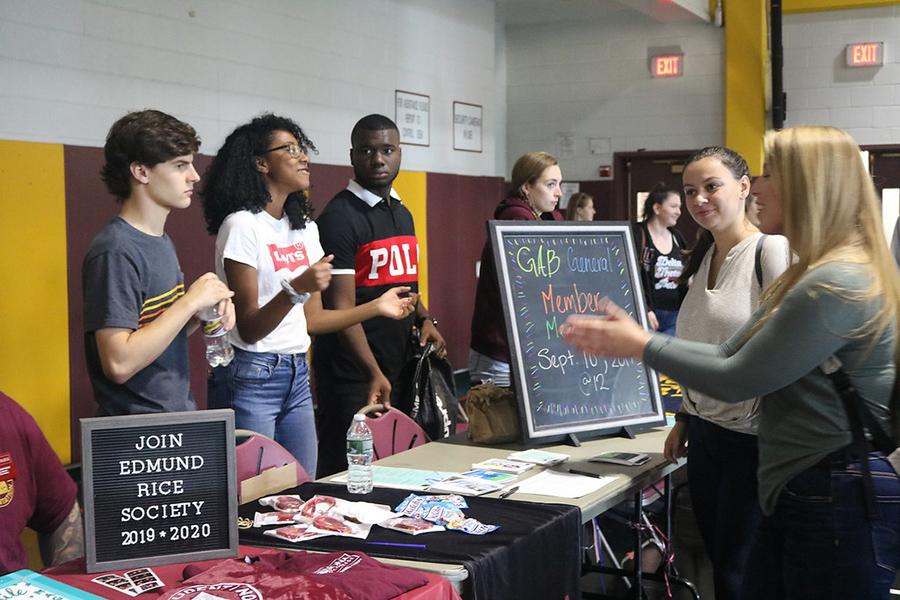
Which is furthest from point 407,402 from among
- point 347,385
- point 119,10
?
point 119,10

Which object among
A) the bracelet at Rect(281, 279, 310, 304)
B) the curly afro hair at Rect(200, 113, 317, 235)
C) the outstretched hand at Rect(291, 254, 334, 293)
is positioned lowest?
the bracelet at Rect(281, 279, 310, 304)

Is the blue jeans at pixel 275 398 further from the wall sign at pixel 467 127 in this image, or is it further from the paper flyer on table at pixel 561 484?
the wall sign at pixel 467 127

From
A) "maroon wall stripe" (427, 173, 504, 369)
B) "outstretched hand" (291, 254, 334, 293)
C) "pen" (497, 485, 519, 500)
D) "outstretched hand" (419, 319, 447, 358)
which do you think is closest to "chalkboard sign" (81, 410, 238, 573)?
"pen" (497, 485, 519, 500)

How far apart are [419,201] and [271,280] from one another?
14.2 feet

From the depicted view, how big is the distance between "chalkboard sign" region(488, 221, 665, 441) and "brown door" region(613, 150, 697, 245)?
241 inches

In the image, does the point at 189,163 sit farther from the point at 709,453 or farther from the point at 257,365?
the point at 709,453

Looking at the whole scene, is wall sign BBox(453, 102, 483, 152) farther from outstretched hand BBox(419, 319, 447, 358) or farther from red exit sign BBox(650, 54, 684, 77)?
outstretched hand BBox(419, 319, 447, 358)

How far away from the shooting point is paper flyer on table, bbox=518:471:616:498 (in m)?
2.32

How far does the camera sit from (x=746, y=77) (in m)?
8.55

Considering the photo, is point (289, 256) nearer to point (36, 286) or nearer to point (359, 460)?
point (359, 460)

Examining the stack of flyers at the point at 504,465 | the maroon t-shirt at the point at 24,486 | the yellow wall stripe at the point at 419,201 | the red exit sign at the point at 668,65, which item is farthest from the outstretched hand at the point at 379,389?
the red exit sign at the point at 668,65

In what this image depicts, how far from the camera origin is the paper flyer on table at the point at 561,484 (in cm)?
232

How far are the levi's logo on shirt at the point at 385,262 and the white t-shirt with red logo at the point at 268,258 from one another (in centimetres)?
45

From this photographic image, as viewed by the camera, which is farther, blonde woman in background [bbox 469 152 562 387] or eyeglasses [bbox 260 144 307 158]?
blonde woman in background [bbox 469 152 562 387]
